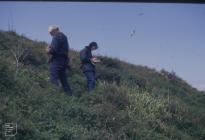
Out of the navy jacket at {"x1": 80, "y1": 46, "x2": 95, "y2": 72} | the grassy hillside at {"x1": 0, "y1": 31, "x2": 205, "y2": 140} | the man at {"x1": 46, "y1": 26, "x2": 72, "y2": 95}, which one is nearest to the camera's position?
the grassy hillside at {"x1": 0, "y1": 31, "x2": 205, "y2": 140}

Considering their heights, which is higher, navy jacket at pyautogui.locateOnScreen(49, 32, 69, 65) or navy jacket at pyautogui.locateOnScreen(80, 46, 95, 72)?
navy jacket at pyautogui.locateOnScreen(49, 32, 69, 65)

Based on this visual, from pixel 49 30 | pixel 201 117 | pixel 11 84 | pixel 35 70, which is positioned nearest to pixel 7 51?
pixel 35 70

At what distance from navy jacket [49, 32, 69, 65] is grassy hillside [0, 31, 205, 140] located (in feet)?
1.67

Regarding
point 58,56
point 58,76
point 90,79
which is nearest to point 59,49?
point 58,56

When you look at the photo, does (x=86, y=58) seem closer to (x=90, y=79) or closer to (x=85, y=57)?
(x=85, y=57)

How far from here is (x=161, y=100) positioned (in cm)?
1191

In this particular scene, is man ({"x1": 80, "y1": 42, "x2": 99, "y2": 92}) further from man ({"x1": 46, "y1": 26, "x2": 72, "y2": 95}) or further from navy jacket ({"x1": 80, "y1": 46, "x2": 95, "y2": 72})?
man ({"x1": 46, "y1": 26, "x2": 72, "y2": 95})

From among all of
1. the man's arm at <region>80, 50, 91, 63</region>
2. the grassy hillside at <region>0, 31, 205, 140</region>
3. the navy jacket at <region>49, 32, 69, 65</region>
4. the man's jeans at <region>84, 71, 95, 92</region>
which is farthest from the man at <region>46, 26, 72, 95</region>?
the man's jeans at <region>84, 71, 95, 92</region>

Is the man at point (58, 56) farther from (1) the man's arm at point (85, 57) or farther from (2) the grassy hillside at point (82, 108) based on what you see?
(1) the man's arm at point (85, 57)

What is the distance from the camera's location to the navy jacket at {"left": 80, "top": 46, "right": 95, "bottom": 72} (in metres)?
10.8

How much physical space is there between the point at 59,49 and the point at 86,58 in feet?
3.14

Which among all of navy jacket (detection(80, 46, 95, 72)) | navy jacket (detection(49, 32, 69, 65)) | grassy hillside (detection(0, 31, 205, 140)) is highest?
navy jacket (detection(49, 32, 69, 65))

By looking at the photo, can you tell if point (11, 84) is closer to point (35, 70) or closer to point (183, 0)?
point (35, 70)

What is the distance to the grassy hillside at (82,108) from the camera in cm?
796
